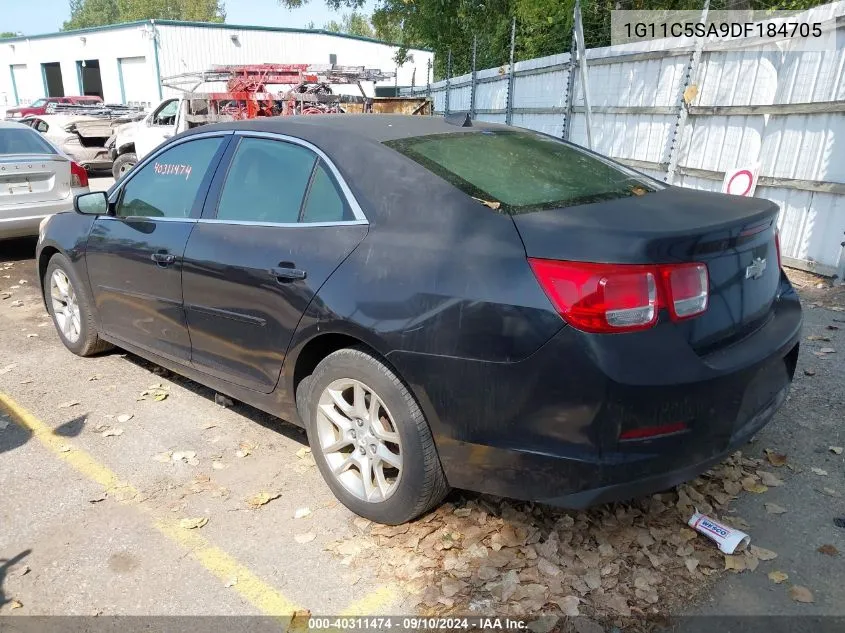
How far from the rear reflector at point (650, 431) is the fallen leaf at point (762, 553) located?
84 cm

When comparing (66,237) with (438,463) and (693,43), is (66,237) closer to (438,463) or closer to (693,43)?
(438,463)

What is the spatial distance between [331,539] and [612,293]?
1.64m

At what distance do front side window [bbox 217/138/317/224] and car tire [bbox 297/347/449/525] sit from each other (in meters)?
0.82

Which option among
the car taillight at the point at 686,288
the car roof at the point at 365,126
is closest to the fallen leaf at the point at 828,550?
the car taillight at the point at 686,288

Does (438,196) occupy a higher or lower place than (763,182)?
higher

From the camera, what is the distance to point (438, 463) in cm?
268

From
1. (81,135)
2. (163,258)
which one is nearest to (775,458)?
(163,258)

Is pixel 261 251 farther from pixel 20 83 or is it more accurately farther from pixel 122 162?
pixel 20 83

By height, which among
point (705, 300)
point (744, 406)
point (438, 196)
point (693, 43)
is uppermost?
point (693, 43)

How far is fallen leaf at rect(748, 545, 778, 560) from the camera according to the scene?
2.71 meters

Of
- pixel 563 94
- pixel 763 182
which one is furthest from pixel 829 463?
pixel 563 94

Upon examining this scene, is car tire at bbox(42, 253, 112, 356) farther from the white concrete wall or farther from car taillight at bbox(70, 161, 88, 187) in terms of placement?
the white concrete wall

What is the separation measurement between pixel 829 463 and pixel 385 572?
2.34 meters

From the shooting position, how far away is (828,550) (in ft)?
8.98
